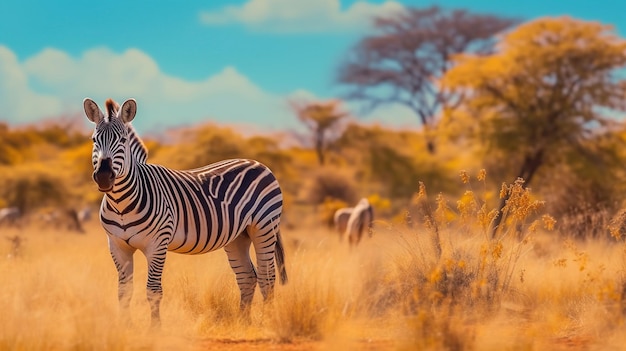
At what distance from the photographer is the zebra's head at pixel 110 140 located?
6.46 m

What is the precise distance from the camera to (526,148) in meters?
22.9

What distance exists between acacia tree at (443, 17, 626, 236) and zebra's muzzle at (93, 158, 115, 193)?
58.7ft

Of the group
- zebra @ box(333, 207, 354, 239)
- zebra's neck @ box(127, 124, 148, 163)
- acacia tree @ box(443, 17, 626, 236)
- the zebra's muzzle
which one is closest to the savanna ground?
the zebra's muzzle

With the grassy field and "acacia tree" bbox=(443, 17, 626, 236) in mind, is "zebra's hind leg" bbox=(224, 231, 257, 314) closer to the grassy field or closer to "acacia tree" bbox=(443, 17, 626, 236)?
the grassy field

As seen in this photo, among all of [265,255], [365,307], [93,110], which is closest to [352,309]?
[365,307]

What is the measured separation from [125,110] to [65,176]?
26586mm

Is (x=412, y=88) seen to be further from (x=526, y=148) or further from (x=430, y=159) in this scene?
(x=526, y=148)

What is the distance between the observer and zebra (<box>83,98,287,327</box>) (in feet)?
22.2

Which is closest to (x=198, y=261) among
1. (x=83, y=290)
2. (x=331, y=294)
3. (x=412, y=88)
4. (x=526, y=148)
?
(x=331, y=294)

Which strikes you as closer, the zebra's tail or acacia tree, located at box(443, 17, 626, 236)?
the zebra's tail

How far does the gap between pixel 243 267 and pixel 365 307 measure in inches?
56.7

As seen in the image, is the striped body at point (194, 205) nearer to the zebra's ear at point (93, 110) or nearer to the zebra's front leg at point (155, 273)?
the zebra's front leg at point (155, 273)

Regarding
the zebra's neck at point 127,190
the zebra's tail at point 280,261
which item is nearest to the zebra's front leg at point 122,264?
the zebra's neck at point 127,190

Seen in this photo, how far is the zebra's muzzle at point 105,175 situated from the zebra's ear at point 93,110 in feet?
1.72
